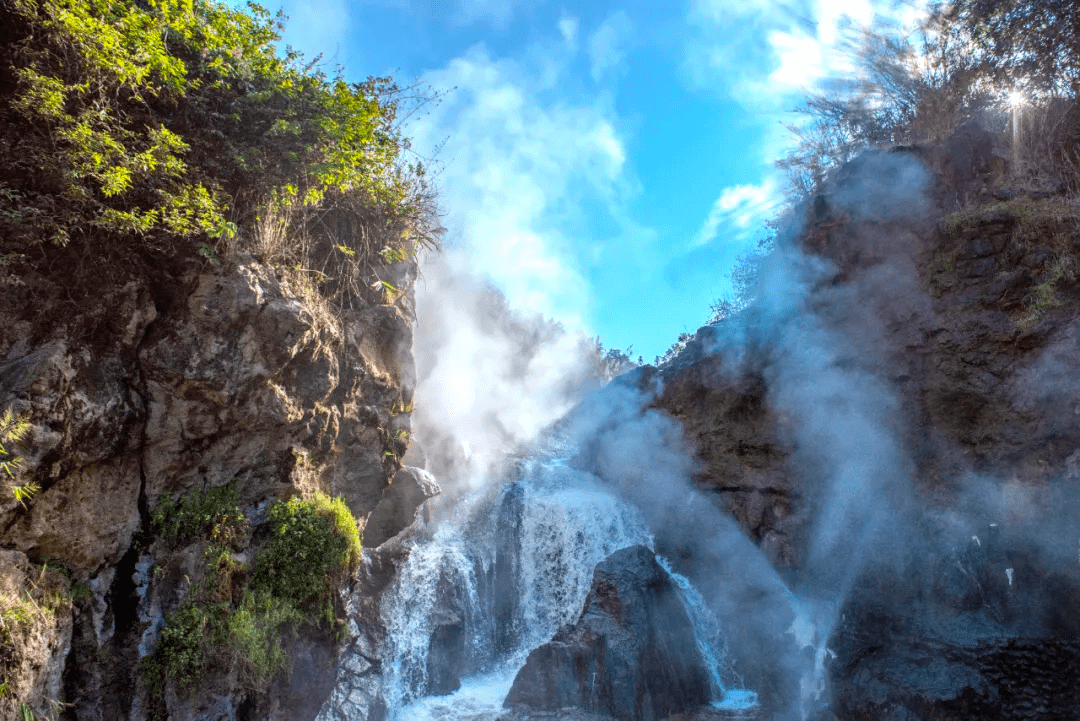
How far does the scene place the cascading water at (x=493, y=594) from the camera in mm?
10922

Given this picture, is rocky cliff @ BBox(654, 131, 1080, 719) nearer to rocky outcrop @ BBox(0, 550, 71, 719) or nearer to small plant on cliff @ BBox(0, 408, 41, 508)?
rocky outcrop @ BBox(0, 550, 71, 719)

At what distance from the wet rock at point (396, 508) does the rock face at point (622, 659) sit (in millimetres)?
3424

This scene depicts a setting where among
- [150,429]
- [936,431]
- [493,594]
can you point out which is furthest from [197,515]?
[936,431]

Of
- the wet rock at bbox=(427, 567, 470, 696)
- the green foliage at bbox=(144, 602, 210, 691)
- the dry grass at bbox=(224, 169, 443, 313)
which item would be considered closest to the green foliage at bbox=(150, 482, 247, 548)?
the green foliage at bbox=(144, 602, 210, 691)

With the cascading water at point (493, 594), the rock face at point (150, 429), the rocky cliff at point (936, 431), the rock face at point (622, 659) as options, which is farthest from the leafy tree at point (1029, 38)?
the rock face at point (150, 429)

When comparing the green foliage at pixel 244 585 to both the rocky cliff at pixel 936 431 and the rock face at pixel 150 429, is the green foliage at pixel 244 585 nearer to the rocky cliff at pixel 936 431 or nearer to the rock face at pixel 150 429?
the rock face at pixel 150 429

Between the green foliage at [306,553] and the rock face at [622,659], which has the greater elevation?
the green foliage at [306,553]

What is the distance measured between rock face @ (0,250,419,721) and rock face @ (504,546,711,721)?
4725 mm

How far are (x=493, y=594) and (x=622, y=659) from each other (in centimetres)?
432

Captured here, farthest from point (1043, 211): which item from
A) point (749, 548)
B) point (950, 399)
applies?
point (749, 548)

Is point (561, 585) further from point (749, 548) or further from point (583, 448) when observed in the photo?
point (583, 448)

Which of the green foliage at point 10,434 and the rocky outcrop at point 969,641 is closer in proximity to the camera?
the green foliage at point 10,434

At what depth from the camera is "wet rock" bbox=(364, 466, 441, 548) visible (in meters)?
8.78

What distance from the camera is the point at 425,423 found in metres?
17.6
